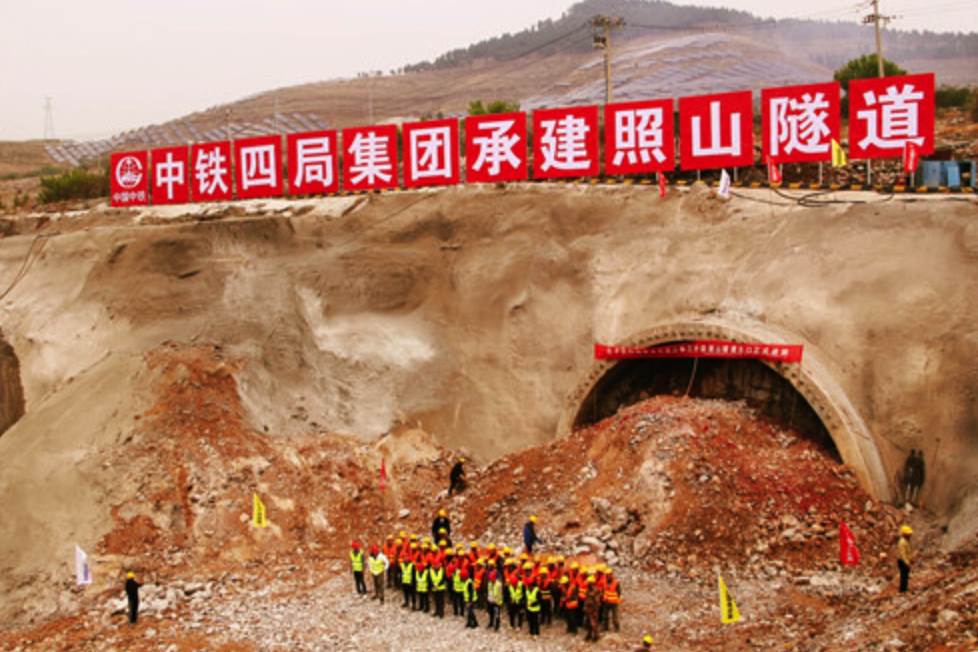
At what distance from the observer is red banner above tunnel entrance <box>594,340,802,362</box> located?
20.3 metres

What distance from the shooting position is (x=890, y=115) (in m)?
23.7

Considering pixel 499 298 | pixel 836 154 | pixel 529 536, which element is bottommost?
pixel 529 536

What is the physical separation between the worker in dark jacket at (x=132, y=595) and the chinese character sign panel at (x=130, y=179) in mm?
17541

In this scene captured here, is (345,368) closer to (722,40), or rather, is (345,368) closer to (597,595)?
(597,595)

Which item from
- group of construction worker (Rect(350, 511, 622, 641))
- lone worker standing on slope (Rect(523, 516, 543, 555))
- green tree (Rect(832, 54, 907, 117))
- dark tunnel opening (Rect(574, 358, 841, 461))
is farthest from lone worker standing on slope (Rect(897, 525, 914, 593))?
green tree (Rect(832, 54, 907, 117))

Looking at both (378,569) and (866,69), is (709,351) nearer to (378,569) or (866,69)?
(378,569)

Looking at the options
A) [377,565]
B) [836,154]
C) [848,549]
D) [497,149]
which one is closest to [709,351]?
[848,549]

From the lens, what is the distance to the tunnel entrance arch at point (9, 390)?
1136 inches

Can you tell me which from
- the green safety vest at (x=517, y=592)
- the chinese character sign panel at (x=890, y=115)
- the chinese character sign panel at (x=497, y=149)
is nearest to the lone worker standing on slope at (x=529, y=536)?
the green safety vest at (x=517, y=592)

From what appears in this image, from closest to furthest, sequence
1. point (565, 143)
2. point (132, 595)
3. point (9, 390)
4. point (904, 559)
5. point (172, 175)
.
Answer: point (904, 559), point (132, 595), point (565, 143), point (9, 390), point (172, 175)

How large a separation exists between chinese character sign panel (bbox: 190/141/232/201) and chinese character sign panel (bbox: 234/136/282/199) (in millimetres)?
441

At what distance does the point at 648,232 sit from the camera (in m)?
24.3

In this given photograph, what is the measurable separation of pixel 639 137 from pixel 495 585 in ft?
44.1

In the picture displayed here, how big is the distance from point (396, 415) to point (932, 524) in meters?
12.8
